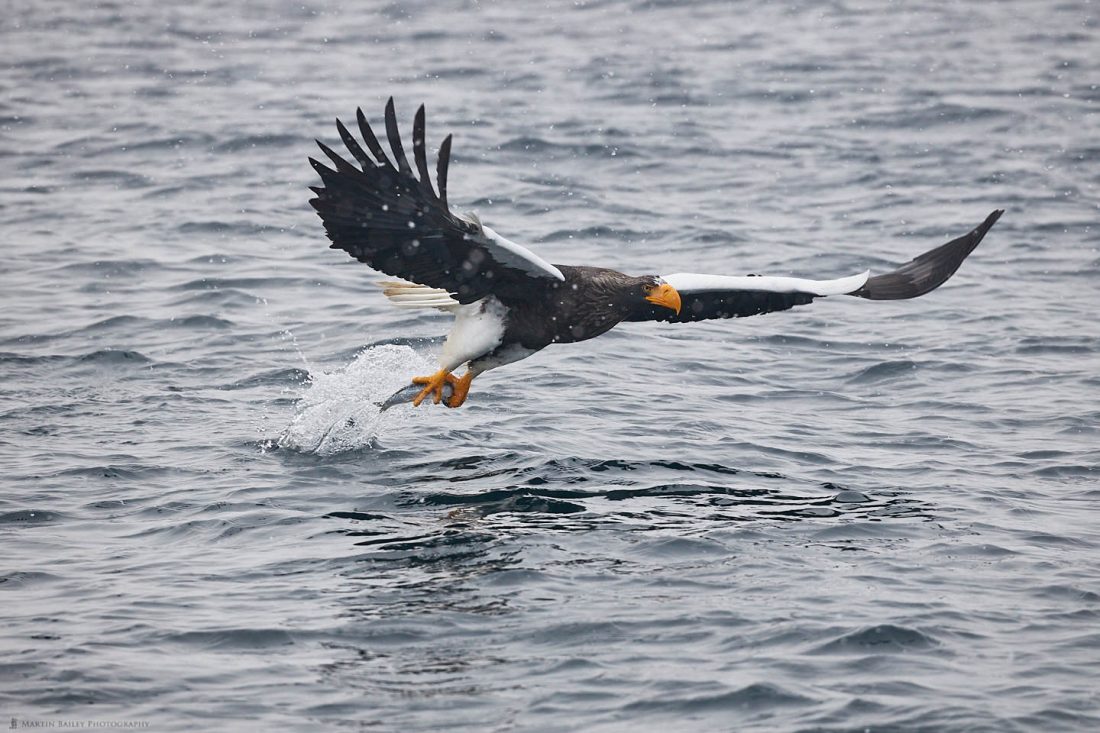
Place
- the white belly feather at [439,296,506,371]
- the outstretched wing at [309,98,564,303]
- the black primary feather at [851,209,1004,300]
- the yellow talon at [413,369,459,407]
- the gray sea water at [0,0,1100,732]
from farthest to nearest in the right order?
1. the black primary feather at [851,209,1004,300]
2. the yellow talon at [413,369,459,407]
3. the white belly feather at [439,296,506,371]
4. the outstretched wing at [309,98,564,303]
5. the gray sea water at [0,0,1100,732]

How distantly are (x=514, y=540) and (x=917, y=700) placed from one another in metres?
2.56

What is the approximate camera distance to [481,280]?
9.08m

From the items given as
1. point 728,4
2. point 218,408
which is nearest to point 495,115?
point 728,4

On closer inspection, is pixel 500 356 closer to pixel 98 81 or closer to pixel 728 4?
pixel 98 81

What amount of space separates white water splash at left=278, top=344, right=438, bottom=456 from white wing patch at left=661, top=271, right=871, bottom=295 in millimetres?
1784

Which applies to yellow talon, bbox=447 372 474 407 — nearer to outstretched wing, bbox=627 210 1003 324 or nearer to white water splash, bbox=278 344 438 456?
white water splash, bbox=278 344 438 456

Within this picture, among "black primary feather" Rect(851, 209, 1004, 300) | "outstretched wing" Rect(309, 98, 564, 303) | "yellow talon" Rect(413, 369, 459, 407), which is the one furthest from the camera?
"black primary feather" Rect(851, 209, 1004, 300)

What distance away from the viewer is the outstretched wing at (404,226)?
830 cm

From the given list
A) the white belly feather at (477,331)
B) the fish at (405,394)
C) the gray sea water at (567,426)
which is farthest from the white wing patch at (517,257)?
the gray sea water at (567,426)

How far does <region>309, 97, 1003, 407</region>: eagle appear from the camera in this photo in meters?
8.38

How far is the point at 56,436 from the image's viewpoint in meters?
9.96

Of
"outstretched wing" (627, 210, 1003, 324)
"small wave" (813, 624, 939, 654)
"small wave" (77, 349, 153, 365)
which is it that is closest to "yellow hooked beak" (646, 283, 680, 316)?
"outstretched wing" (627, 210, 1003, 324)

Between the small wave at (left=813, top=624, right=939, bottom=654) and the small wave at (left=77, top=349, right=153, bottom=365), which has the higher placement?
the small wave at (left=77, top=349, right=153, bottom=365)

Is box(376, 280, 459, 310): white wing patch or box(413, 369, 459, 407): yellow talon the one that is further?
box(376, 280, 459, 310): white wing patch
